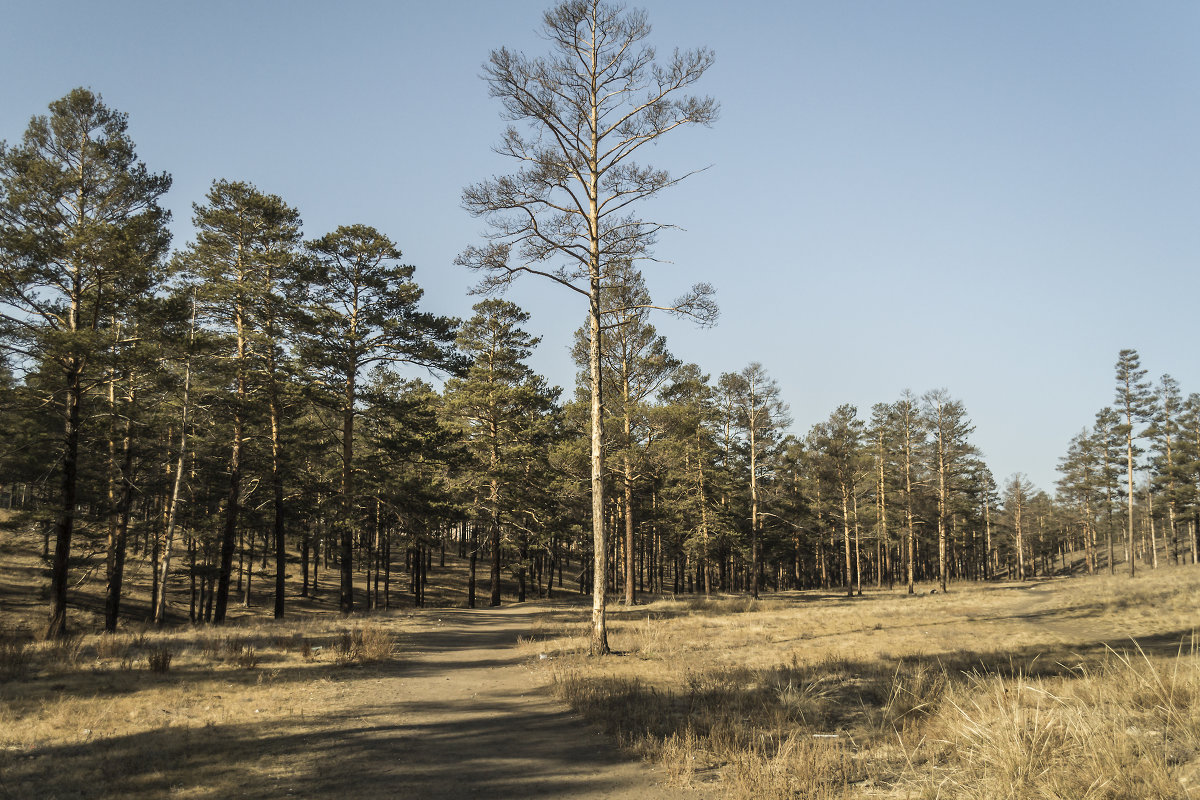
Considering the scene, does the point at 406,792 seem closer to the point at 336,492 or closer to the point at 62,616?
the point at 62,616

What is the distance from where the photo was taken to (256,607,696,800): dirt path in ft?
19.3

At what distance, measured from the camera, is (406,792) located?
5.76 metres

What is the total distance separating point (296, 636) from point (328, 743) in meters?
9.90

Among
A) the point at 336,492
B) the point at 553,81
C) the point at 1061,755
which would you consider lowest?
the point at 1061,755

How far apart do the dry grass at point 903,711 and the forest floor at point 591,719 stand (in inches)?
1.6

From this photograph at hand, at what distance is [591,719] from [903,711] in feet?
14.0

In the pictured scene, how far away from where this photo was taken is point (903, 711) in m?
8.30

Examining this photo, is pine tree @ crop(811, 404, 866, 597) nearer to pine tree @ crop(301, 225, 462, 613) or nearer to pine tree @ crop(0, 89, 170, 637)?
pine tree @ crop(301, 225, 462, 613)

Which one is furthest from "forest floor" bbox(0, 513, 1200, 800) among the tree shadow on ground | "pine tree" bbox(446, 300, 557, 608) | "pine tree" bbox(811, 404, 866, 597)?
"pine tree" bbox(811, 404, 866, 597)

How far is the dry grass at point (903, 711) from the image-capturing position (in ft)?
17.1

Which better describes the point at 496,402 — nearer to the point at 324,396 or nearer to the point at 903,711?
the point at 324,396

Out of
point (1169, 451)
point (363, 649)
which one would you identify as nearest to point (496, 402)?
point (363, 649)

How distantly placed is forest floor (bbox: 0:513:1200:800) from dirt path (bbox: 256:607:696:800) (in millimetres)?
35

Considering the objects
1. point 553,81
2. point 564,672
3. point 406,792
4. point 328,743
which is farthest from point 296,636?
point 553,81
